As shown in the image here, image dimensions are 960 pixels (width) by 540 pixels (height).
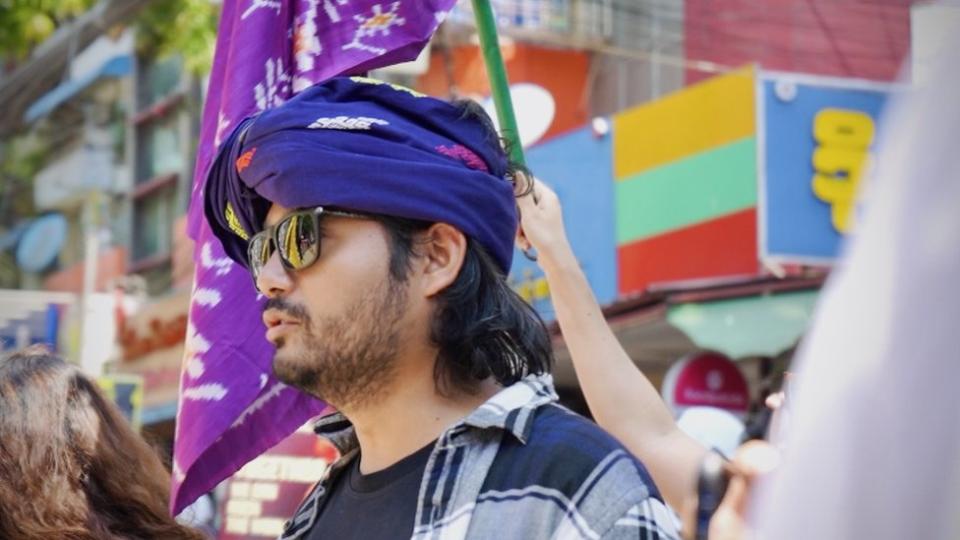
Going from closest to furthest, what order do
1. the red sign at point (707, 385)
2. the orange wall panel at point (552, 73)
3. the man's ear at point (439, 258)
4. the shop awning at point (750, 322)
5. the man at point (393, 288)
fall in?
1. the man at point (393, 288)
2. the man's ear at point (439, 258)
3. the shop awning at point (750, 322)
4. the red sign at point (707, 385)
5. the orange wall panel at point (552, 73)

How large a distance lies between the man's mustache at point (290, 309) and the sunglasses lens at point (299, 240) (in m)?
0.06

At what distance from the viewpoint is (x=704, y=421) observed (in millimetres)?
5801

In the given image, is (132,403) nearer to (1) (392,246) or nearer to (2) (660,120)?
(2) (660,120)

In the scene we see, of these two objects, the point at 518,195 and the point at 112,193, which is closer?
the point at 518,195

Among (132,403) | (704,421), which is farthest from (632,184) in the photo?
(704,421)

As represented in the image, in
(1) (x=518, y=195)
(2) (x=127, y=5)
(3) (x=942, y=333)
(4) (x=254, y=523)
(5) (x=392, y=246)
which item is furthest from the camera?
(2) (x=127, y=5)

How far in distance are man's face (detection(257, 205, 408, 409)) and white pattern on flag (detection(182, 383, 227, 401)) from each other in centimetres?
57

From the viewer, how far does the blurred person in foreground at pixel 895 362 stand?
1140 millimetres

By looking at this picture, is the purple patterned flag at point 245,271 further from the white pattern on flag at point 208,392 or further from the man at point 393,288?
the man at point 393,288

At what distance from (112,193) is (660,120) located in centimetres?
1125

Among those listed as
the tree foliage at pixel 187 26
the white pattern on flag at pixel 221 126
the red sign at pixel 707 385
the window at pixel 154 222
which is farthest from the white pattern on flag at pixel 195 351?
the window at pixel 154 222

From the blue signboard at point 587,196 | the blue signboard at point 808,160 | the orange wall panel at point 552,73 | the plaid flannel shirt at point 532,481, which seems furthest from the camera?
the orange wall panel at point 552,73

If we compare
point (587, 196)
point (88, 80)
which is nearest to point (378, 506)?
point (587, 196)

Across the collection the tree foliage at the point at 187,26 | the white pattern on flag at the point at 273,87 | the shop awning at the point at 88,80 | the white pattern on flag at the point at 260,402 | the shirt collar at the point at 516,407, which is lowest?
the white pattern on flag at the point at 260,402
